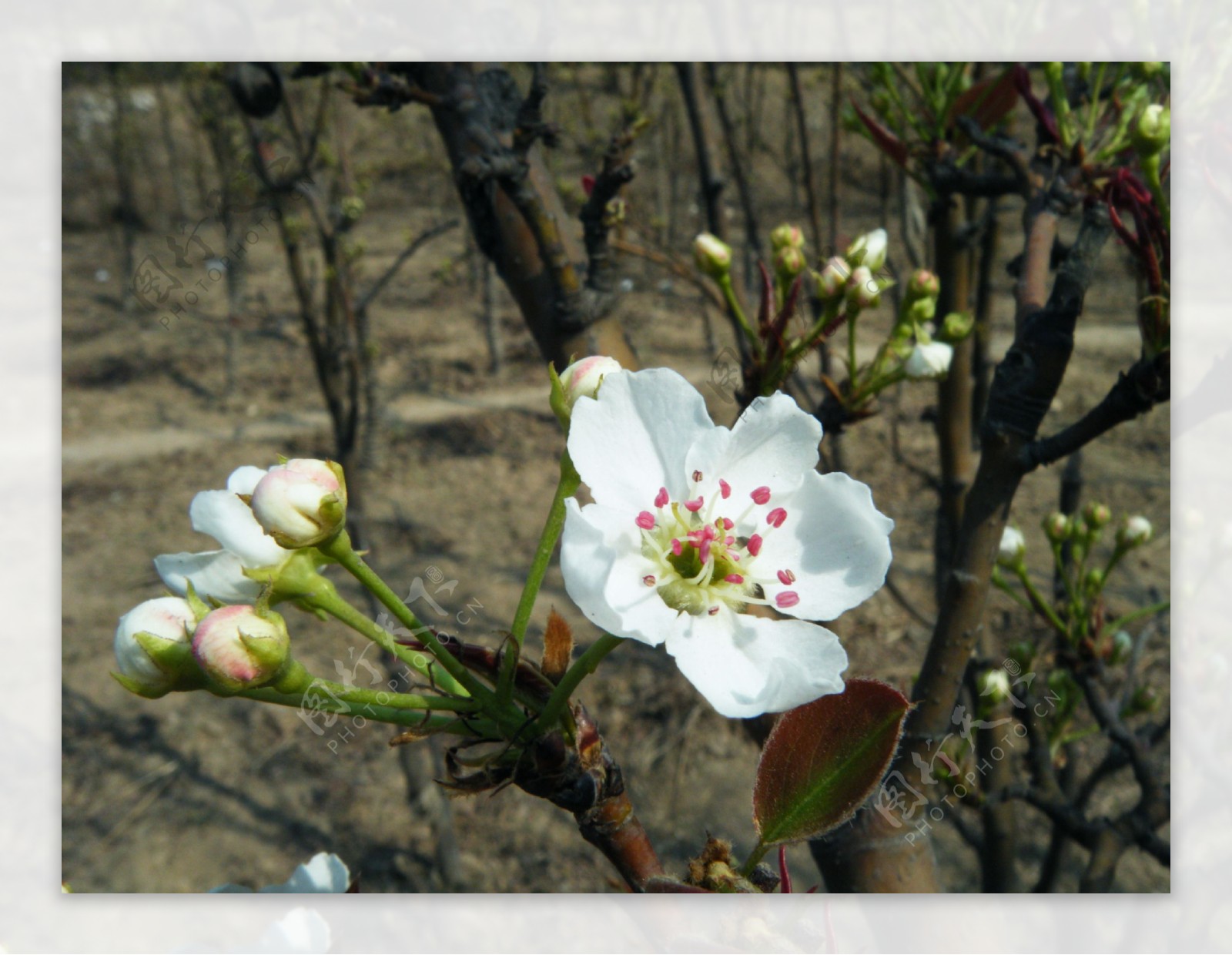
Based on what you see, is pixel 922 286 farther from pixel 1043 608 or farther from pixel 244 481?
pixel 244 481

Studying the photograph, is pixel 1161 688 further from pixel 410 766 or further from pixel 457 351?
pixel 457 351

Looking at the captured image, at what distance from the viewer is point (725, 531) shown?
55cm

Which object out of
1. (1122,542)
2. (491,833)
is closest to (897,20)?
(1122,542)

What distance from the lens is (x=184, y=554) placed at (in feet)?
1.79

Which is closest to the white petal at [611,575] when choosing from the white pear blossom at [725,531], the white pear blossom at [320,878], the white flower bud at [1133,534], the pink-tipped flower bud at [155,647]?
the white pear blossom at [725,531]

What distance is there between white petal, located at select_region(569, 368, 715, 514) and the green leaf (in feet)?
0.48

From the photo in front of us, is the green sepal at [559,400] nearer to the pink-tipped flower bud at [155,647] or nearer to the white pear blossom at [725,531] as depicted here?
the white pear blossom at [725,531]

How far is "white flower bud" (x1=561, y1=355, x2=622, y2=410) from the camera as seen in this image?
538mm

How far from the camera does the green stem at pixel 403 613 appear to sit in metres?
0.48

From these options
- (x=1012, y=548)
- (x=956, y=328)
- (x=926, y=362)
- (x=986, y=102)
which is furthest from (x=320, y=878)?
(x=986, y=102)

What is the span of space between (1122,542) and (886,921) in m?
0.70

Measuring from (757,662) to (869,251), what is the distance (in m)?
0.53

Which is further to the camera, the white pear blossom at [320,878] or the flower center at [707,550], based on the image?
the white pear blossom at [320,878]

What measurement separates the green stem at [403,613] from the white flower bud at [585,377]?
5.6 inches
